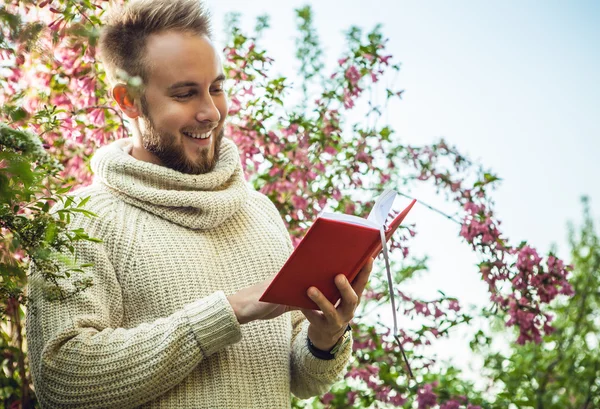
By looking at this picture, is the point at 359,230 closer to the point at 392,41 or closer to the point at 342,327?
the point at 342,327

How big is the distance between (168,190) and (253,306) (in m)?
0.37

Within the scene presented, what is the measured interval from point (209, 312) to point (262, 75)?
135 centimetres

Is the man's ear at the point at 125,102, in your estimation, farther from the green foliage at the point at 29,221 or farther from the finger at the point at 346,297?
the finger at the point at 346,297

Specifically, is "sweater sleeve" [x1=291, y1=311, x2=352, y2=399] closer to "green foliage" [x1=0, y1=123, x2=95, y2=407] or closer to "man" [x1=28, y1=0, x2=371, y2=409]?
"man" [x1=28, y1=0, x2=371, y2=409]

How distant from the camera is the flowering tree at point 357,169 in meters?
2.43

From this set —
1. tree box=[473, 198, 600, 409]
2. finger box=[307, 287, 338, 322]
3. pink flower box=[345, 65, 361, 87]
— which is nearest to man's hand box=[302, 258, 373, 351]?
finger box=[307, 287, 338, 322]

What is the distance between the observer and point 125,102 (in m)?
1.69

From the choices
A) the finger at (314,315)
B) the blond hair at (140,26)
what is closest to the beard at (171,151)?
the blond hair at (140,26)

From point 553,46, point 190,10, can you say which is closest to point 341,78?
point 190,10

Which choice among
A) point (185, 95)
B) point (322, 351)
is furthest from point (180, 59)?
point (322, 351)

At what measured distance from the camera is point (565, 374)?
378cm

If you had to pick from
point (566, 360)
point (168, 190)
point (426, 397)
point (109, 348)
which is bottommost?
point (566, 360)

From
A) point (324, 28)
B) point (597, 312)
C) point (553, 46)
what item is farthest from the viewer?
point (553, 46)

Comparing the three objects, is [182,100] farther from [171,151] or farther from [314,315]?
[314,315]
